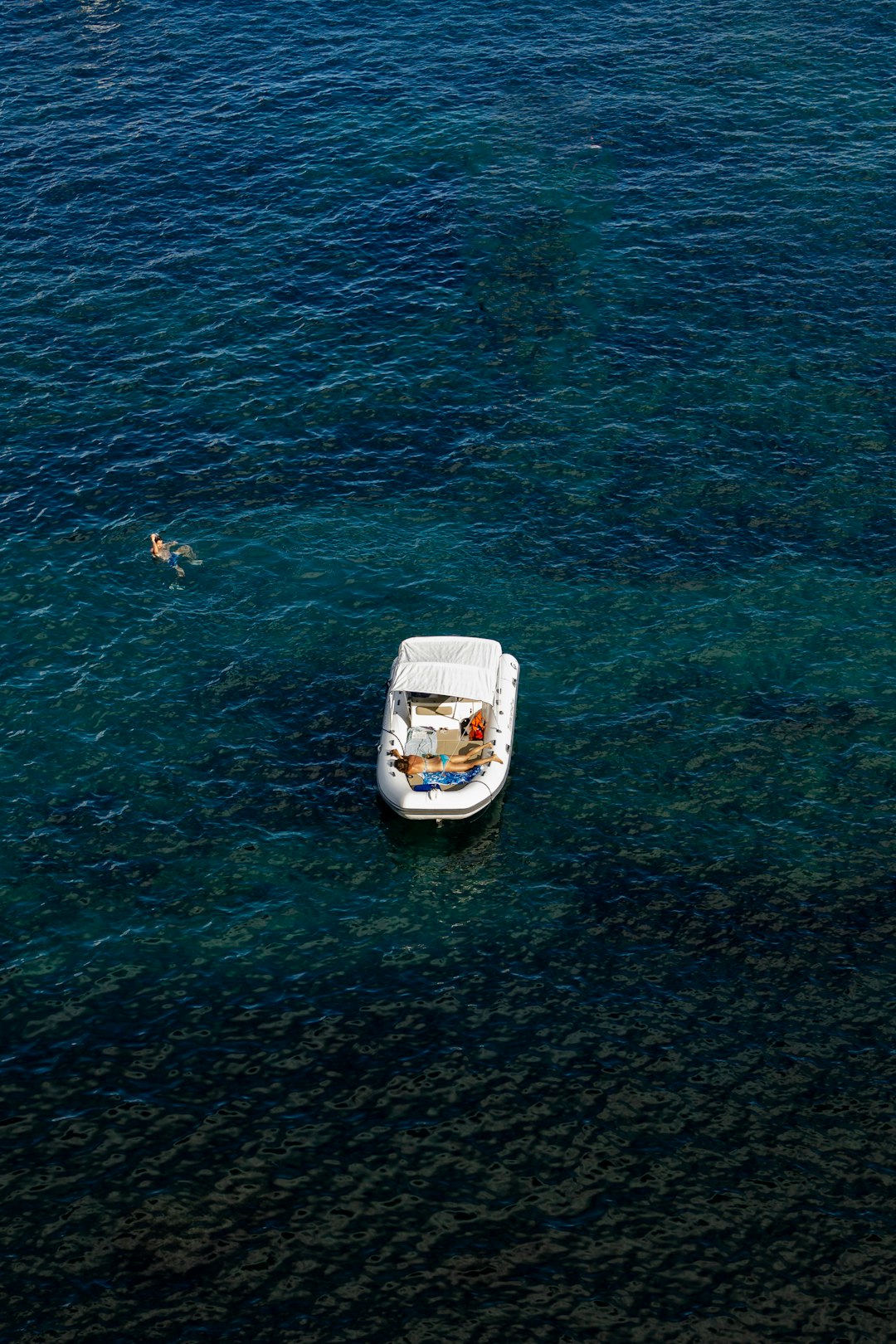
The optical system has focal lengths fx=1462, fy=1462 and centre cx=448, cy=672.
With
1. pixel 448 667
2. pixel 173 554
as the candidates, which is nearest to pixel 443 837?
pixel 448 667

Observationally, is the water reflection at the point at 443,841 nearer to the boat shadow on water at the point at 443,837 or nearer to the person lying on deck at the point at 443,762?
the boat shadow on water at the point at 443,837

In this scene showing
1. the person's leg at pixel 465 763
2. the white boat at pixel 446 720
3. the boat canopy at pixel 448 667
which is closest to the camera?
the white boat at pixel 446 720

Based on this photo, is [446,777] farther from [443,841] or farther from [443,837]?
[443,841]

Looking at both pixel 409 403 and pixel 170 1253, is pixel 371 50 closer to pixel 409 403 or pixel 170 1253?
pixel 409 403

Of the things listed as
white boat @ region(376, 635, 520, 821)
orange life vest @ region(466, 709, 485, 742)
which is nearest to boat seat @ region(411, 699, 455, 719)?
white boat @ region(376, 635, 520, 821)

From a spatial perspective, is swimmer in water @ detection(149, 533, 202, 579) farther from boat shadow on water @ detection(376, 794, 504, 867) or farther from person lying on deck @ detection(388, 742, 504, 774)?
boat shadow on water @ detection(376, 794, 504, 867)

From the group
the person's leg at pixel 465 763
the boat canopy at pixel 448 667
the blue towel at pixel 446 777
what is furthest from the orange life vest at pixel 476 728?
the blue towel at pixel 446 777

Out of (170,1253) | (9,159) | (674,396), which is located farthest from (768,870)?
(9,159)
